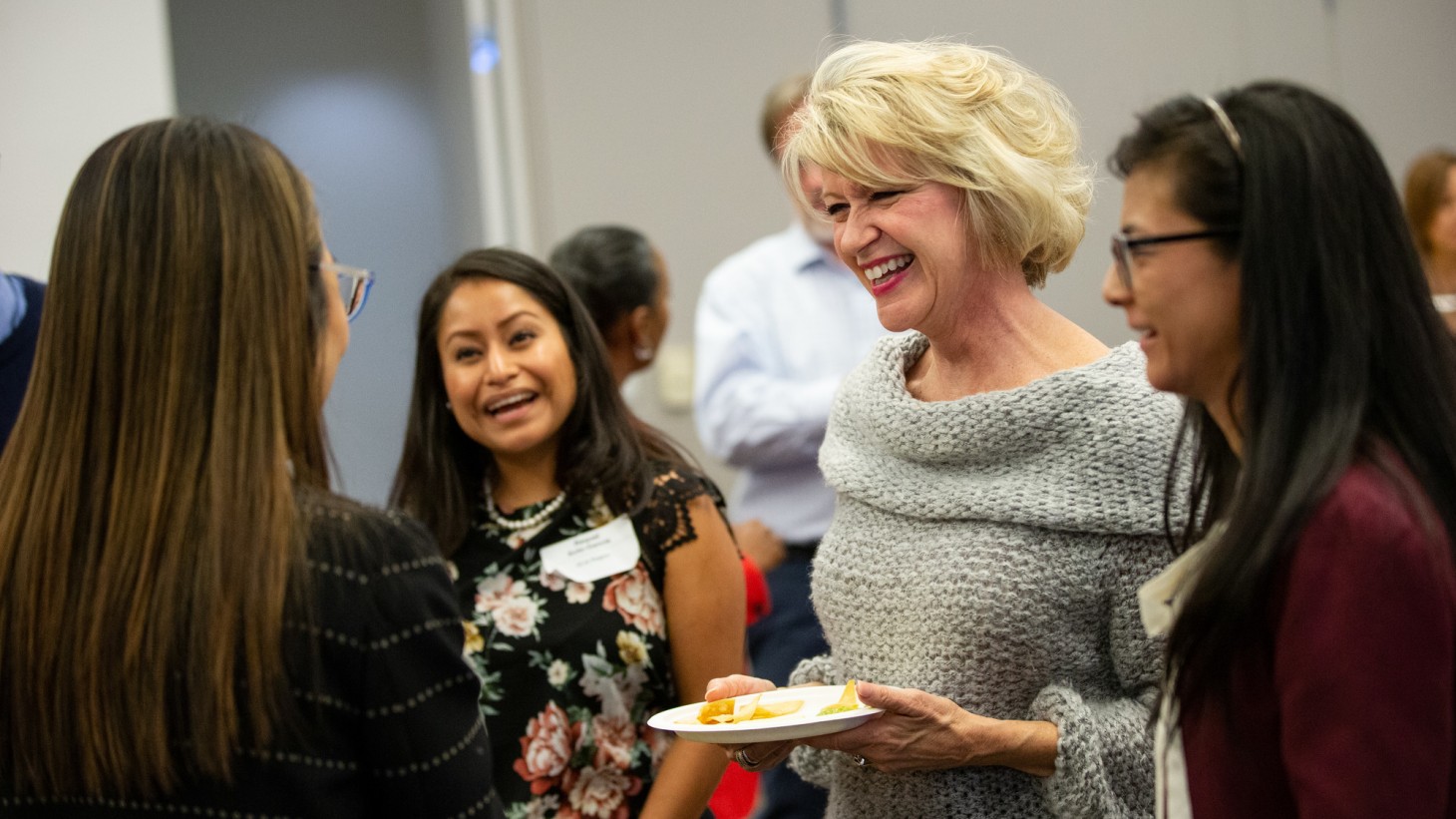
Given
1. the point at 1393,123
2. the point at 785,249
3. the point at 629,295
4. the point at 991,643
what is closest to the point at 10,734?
the point at 991,643

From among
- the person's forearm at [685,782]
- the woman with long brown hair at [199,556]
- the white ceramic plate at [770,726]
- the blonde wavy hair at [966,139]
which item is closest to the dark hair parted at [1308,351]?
the white ceramic plate at [770,726]

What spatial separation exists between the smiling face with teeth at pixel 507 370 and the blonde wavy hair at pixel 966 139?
2.06 feet

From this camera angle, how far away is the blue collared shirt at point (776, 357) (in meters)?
3.17

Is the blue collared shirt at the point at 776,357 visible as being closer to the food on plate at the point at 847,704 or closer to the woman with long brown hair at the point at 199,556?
the food on plate at the point at 847,704

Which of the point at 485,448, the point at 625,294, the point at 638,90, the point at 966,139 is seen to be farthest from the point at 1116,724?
the point at 638,90

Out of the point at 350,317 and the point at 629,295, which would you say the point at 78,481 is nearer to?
the point at 350,317

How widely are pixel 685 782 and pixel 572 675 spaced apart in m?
0.23

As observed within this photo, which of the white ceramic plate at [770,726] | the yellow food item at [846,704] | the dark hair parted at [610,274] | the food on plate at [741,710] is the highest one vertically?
the dark hair parted at [610,274]

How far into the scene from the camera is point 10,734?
3.86 ft

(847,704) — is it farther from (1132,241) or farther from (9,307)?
(9,307)

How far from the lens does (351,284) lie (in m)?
1.39

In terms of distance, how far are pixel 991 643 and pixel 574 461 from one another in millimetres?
826

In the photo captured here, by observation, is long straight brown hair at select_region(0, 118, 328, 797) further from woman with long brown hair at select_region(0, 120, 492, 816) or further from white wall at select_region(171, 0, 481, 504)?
white wall at select_region(171, 0, 481, 504)

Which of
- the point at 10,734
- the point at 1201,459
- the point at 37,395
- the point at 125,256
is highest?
the point at 125,256
